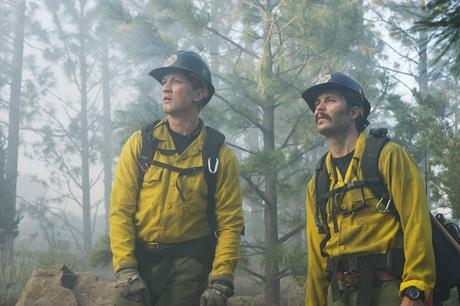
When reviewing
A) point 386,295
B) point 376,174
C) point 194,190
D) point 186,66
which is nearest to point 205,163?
point 194,190

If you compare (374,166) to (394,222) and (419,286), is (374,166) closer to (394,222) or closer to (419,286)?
(394,222)

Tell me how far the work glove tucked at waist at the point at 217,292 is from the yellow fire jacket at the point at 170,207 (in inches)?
2.3

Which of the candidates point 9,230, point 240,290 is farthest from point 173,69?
point 9,230

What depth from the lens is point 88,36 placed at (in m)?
20.8

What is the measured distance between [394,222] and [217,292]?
1242 mm

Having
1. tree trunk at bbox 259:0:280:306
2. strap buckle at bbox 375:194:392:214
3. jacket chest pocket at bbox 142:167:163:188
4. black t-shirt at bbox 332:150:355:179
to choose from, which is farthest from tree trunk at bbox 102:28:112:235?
strap buckle at bbox 375:194:392:214

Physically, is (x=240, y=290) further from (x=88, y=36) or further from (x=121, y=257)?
(x=88, y=36)

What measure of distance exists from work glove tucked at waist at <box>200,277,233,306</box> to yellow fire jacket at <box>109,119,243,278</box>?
6 cm

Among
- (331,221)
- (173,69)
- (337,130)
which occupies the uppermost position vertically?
(173,69)

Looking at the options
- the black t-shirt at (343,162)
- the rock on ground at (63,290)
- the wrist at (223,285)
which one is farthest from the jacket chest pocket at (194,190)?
the rock on ground at (63,290)

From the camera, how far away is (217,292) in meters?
2.93

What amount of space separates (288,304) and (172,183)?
14.9ft

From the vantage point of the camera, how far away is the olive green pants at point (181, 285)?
296 centimetres

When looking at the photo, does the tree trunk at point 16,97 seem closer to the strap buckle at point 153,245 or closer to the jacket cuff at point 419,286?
the strap buckle at point 153,245
